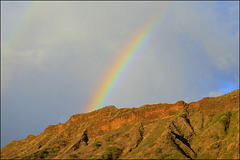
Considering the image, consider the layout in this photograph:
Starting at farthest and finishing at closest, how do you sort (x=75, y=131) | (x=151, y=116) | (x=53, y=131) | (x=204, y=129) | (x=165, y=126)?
(x=53, y=131) → (x=75, y=131) → (x=151, y=116) → (x=165, y=126) → (x=204, y=129)

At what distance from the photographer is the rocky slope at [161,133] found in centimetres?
6262

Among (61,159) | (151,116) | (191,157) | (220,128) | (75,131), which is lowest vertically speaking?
(191,157)

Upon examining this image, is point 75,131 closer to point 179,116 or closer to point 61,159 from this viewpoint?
point 61,159

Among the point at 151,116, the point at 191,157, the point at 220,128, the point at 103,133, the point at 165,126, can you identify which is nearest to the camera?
the point at 191,157

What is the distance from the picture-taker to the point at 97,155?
72000 millimetres

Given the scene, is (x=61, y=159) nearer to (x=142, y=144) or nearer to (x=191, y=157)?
(x=142, y=144)

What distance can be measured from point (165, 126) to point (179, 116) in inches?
270

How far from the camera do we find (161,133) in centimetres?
7400

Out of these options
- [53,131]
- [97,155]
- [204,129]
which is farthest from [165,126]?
[53,131]

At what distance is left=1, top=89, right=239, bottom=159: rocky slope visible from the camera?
62.6 metres

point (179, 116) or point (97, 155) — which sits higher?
point (179, 116)

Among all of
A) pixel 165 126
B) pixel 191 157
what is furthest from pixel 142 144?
pixel 191 157

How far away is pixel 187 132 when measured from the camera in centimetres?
7262

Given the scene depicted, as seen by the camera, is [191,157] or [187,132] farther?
[187,132]
